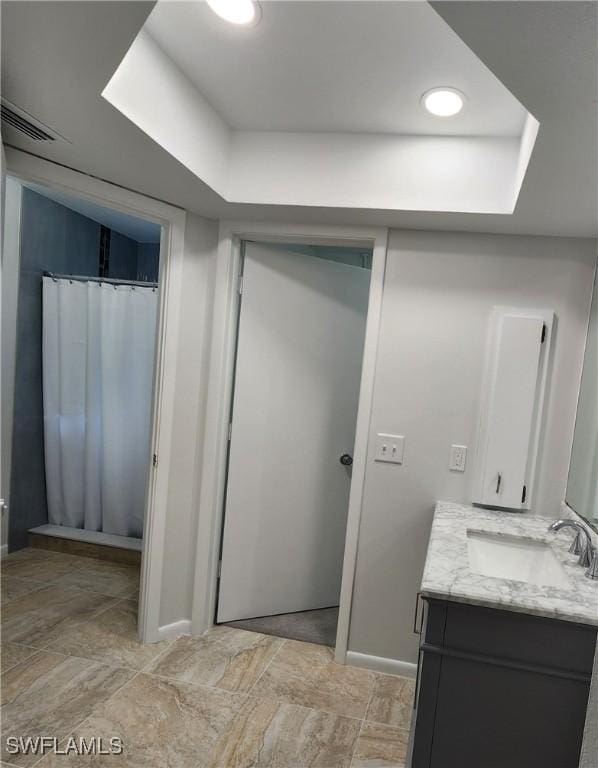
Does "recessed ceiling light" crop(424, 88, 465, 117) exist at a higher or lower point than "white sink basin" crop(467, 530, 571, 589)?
higher

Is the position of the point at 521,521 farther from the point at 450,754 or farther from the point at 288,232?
the point at 288,232

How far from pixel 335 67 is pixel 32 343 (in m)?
2.77

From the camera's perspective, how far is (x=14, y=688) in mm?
2246

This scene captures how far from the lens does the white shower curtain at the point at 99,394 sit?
3.65 metres

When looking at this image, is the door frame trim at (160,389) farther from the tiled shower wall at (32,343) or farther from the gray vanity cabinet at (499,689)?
the gray vanity cabinet at (499,689)

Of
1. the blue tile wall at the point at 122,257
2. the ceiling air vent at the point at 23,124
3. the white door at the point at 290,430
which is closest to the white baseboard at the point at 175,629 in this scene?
the white door at the point at 290,430

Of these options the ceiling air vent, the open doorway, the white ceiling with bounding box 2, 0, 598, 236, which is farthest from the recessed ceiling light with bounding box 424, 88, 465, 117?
the open doorway

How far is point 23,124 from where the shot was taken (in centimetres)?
170

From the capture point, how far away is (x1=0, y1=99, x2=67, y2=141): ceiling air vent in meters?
1.59

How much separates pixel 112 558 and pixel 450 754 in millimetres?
2732

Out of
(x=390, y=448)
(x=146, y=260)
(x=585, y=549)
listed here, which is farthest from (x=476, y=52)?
(x=146, y=260)

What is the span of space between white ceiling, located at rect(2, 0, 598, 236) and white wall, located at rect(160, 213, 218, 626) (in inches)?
17.4

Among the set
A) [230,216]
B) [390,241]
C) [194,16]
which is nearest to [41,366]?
[230,216]

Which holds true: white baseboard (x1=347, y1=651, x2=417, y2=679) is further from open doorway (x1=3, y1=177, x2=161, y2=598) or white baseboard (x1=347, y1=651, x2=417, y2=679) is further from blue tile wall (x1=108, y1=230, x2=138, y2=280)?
blue tile wall (x1=108, y1=230, x2=138, y2=280)
